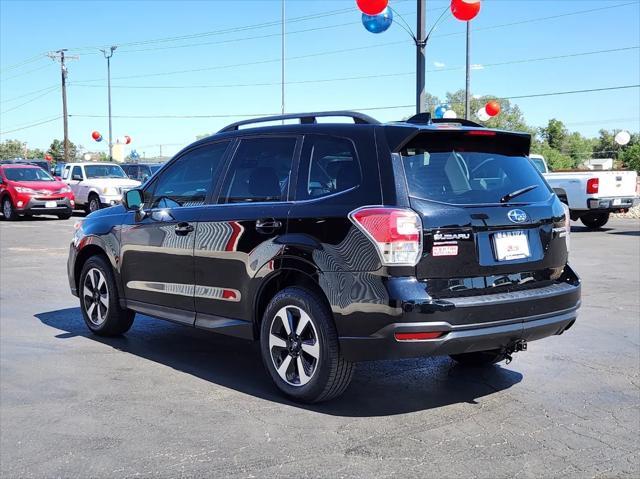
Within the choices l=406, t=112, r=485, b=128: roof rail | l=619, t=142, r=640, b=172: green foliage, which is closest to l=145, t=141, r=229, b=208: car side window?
l=406, t=112, r=485, b=128: roof rail

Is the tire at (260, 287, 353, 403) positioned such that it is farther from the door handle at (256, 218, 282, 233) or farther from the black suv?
the door handle at (256, 218, 282, 233)

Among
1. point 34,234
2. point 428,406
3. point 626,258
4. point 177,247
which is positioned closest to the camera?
point 428,406

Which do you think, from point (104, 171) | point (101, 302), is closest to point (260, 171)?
point (101, 302)

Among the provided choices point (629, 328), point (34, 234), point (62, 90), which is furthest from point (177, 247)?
→ point (62, 90)

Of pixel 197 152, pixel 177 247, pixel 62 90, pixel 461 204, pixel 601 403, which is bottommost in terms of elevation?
pixel 601 403

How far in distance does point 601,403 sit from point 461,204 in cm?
171

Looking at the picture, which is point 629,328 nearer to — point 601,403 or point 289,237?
point 601,403

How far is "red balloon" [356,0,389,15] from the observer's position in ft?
43.4

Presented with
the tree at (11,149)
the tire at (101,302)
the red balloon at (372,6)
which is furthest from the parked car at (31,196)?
the tree at (11,149)

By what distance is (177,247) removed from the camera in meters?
5.86

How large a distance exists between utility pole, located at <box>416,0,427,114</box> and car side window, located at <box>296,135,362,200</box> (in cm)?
842

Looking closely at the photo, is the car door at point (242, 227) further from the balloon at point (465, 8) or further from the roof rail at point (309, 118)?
the balloon at point (465, 8)

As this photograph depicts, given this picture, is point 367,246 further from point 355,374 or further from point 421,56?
point 421,56

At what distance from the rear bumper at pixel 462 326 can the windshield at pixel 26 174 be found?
73.3ft
